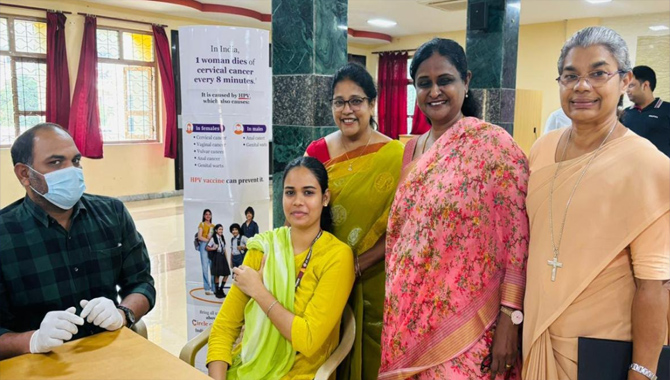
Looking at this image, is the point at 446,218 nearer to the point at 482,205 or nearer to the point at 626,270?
the point at 482,205

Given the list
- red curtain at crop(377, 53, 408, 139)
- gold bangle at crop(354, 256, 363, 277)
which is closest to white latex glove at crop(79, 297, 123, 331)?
gold bangle at crop(354, 256, 363, 277)

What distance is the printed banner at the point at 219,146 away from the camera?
7.73 ft

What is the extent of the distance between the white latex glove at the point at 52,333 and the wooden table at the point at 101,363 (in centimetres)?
3

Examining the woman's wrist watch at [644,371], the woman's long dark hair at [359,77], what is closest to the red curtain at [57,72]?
the woman's long dark hair at [359,77]

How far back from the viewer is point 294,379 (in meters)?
1.68

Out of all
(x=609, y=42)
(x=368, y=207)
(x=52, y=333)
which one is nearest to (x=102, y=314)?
(x=52, y=333)

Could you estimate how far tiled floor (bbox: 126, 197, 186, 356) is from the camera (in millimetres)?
3287

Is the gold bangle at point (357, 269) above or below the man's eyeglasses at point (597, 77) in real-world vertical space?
below

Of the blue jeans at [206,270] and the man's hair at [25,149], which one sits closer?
the man's hair at [25,149]

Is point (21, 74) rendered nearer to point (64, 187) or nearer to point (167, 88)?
point (167, 88)

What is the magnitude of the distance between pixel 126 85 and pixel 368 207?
6.79 meters

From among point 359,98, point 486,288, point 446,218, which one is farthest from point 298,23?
point 486,288

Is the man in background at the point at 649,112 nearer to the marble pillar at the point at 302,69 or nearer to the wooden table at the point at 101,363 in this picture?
the marble pillar at the point at 302,69

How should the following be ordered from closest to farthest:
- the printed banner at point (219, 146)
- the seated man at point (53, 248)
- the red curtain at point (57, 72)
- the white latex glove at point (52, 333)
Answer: the white latex glove at point (52, 333), the seated man at point (53, 248), the printed banner at point (219, 146), the red curtain at point (57, 72)
